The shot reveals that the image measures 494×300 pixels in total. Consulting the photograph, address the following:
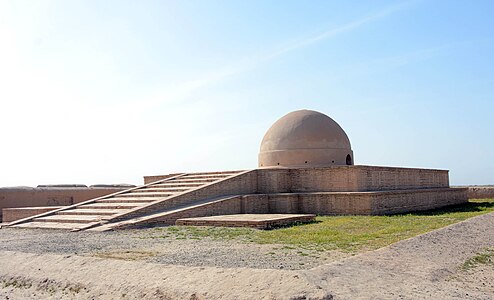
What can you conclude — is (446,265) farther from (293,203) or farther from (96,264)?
(293,203)

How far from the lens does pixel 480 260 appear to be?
739 centimetres

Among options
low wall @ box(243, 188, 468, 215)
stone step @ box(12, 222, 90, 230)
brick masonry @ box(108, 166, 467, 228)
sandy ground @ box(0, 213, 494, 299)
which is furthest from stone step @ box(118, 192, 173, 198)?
sandy ground @ box(0, 213, 494, 299)

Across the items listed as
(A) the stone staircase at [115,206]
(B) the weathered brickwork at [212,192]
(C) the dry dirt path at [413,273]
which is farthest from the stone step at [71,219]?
(C) the dry dirt path at [413,273]

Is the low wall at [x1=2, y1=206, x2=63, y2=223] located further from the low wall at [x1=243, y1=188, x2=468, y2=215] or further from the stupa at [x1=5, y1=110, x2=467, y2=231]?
the low wall at [x1=243, y1=188, x2=468, y2=215]

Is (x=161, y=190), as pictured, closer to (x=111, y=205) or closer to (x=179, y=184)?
(x=179, y=184)

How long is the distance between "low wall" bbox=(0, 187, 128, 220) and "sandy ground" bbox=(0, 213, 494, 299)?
8.72m

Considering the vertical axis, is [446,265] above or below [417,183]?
below

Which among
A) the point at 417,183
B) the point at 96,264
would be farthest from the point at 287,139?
the point at 96,264

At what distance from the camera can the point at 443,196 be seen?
1867 cm

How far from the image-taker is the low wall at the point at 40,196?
647 inches

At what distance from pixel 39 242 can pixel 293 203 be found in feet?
25.4

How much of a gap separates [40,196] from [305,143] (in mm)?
9619

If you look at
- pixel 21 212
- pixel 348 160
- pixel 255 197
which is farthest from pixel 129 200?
pixel 348 160

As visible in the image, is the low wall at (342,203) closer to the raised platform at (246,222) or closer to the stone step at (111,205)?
the raised platform at (246,222)
